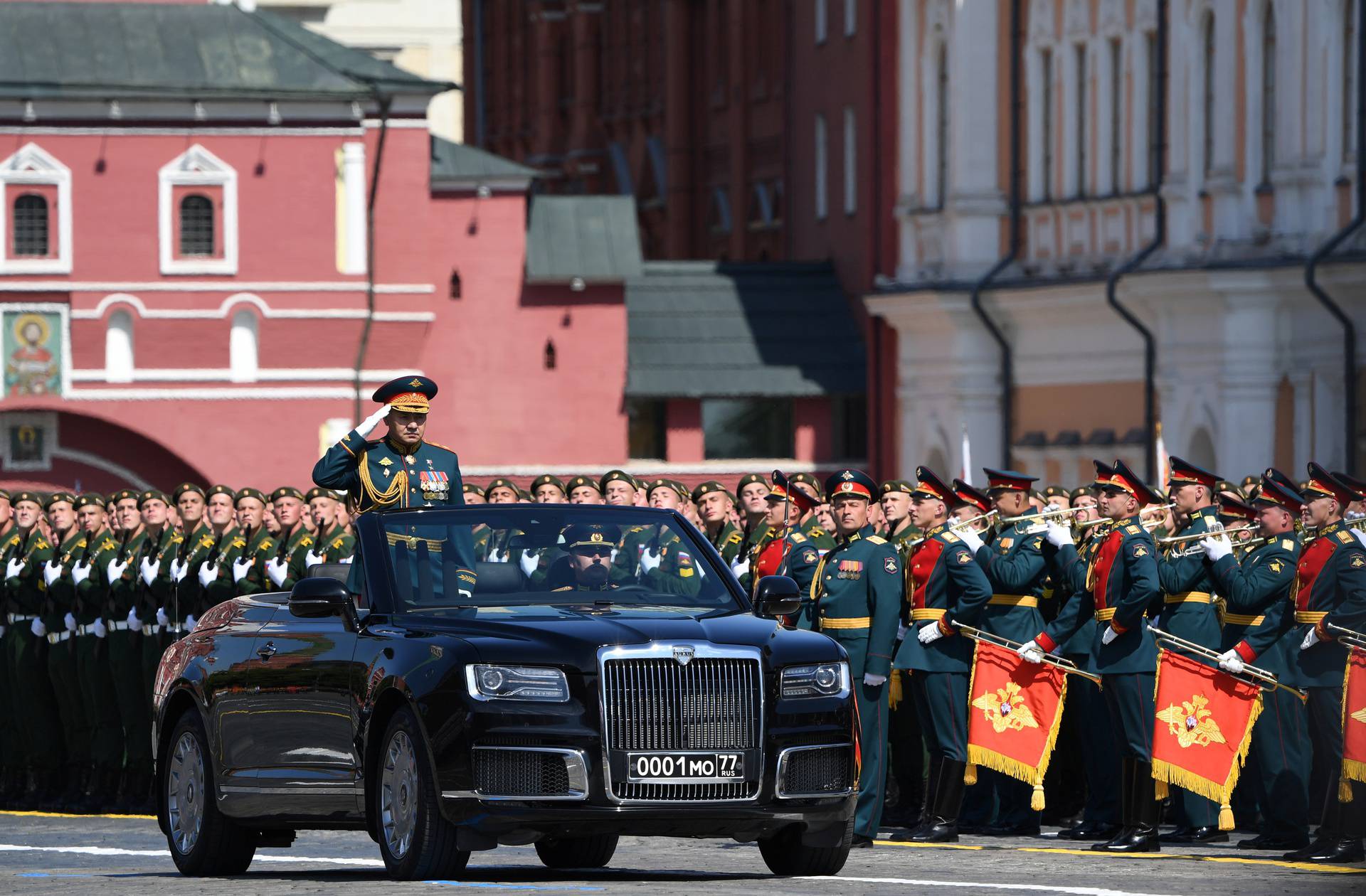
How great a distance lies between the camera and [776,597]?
44.5 feet

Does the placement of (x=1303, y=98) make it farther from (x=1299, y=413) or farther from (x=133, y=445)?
(x=133, y=445)

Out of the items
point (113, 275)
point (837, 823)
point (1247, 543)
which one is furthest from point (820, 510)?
point (113, 275)

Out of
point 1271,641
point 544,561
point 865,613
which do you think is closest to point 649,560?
point 544,561

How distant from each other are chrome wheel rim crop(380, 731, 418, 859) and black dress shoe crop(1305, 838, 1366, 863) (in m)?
4.58

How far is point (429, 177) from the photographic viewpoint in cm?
4741

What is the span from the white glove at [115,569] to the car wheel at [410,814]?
351 inches

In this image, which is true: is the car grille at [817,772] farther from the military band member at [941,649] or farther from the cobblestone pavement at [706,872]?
the military band member at [941,649]

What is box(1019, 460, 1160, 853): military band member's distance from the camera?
16.6 m

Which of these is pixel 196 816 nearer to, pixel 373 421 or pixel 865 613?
pixel 373 421

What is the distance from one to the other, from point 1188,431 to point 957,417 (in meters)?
5.70

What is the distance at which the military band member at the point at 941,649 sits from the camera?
56.6ft

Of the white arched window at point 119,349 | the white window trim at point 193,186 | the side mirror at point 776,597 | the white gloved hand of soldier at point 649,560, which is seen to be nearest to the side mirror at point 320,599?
the white gloved hand of soldier at point 649,560

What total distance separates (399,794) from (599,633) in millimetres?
1031

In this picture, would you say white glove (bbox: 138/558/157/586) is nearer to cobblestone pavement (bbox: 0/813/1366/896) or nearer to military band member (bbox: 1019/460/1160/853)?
cobblestone pavement (bbox: 0/813/1366/896)
